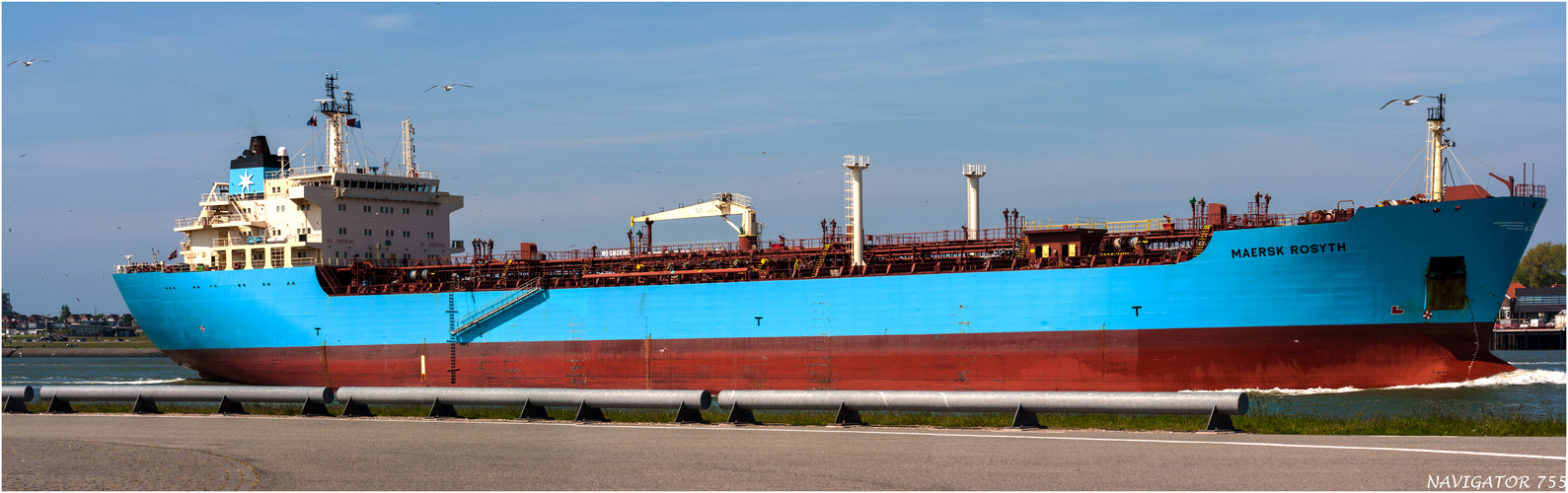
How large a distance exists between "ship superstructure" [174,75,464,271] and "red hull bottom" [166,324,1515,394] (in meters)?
5.55

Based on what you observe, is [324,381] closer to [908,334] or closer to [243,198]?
[243,198]

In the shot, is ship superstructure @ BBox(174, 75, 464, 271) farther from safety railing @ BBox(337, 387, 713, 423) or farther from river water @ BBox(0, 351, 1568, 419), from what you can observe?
safety railing @ BBox(337, 387, 713, 423)

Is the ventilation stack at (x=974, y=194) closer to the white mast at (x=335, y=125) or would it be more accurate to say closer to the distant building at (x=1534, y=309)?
the white mast at (x=335, y=125)

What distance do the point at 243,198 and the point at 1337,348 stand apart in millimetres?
37374

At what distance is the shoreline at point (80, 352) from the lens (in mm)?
110062

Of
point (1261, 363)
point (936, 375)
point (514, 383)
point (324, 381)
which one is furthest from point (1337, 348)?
point (324, 381)

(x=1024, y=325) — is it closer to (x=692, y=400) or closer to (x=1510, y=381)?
(x=1510, y=381)

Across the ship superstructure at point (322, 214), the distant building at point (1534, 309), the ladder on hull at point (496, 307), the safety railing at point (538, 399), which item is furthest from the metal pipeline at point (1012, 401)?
the distant building at point (1534, 309)

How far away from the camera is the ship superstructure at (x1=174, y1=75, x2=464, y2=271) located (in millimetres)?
44125

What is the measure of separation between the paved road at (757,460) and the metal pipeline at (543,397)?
857 mm

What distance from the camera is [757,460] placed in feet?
43.3

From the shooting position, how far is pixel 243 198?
46.9m

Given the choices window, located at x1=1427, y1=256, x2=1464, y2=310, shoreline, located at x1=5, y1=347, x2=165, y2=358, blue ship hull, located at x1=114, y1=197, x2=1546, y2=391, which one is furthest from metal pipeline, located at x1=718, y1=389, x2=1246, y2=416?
shoreline, located at x1=5, y1=347, x2=165, y2=358

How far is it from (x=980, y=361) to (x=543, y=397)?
15.6 meters
